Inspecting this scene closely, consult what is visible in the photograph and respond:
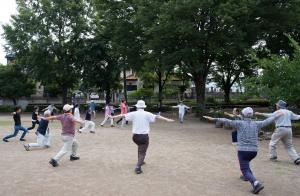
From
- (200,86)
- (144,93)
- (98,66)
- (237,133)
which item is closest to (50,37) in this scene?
(98,66)

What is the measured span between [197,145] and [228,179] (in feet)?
21.4

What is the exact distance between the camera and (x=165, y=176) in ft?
34.2

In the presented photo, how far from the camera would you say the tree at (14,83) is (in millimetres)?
49594

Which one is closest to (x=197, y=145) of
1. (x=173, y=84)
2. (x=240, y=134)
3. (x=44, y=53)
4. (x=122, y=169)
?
(x=122, y=169)

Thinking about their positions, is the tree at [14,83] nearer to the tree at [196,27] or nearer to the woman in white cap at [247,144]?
the tree at [196,27]

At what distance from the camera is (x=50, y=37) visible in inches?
1756

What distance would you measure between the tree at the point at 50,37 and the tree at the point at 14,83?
433 cm

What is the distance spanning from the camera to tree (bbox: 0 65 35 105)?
49.6 meters

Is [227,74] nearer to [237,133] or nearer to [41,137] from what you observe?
[41,137]

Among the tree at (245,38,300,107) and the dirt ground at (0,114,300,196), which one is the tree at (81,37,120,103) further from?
the dirt ground at (0,114,300,196)

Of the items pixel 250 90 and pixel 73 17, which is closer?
pixel 250 90

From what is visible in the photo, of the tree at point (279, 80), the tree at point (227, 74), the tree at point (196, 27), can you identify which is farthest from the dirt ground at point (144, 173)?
Result: the tree at point (227, 74)

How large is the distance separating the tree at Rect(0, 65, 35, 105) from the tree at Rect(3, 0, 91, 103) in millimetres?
4332

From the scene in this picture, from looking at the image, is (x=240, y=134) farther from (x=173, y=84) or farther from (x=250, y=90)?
(x=173, y=84)
